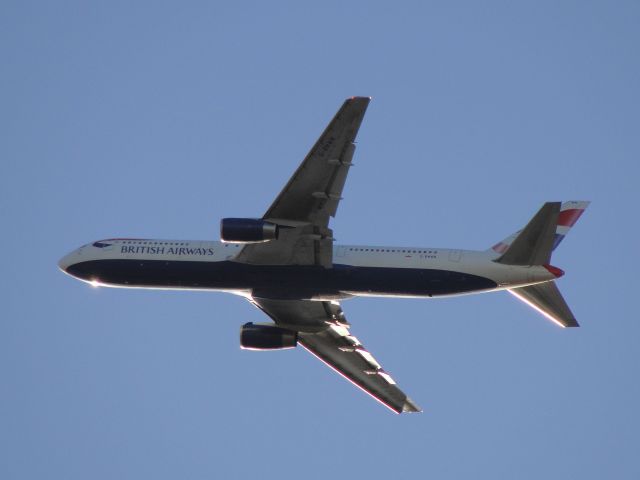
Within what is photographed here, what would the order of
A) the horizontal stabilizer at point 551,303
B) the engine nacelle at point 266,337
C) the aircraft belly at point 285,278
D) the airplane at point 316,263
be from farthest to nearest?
the engine nacelle at point 266,337 → the aircraft belly at point 285,278 → the horizontal stabilizer at point 551,303 → the airplane at point 316,263

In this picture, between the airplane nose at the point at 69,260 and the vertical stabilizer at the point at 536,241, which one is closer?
the vertical stabilizer at the point at 536,241

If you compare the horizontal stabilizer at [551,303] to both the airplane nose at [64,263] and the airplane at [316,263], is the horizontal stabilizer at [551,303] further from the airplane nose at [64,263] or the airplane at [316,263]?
the airplane nose at [64,263]

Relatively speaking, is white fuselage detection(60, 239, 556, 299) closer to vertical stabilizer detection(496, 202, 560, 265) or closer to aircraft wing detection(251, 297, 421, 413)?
vertical stabilizer detection(496, 202, 560, 265)

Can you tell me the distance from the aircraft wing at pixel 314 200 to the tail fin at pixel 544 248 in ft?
30.6

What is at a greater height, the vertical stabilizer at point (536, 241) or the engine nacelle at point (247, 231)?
the engine nacelle at point (247, 231)

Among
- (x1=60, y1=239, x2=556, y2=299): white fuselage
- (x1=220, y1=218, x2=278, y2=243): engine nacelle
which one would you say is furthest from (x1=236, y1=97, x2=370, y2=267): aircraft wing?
(x1=60, y1=239, x2=556, y2=299): white fuselage

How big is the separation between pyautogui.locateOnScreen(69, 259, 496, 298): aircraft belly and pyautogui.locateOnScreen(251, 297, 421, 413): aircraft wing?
3971 mm

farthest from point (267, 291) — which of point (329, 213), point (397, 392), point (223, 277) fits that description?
point (397, 392)

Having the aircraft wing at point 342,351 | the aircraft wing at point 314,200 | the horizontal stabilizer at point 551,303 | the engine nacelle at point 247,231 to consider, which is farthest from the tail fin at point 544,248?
the engine nacelle at point 247,231

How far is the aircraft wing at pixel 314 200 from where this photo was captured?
197ft

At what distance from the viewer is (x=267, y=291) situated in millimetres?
70062

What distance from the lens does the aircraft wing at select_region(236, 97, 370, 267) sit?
60000mm

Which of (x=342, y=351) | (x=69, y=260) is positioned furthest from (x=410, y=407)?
(x=69, y=260)

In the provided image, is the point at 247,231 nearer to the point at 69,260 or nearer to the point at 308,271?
the point at 308,271
